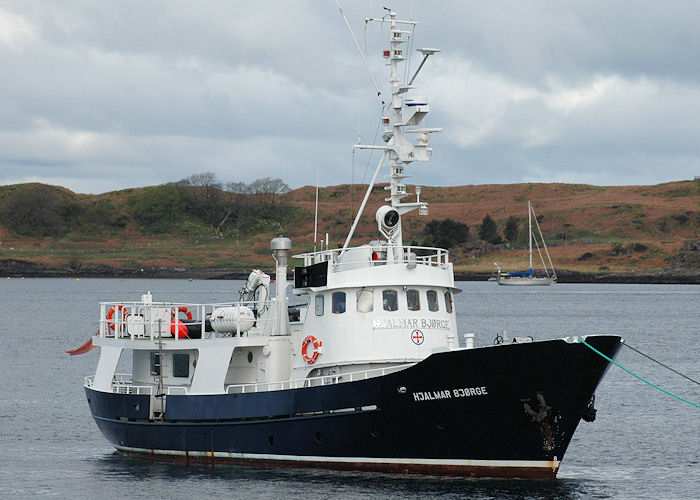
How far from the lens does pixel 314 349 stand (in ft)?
87.7

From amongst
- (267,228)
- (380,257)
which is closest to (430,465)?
(380,257)

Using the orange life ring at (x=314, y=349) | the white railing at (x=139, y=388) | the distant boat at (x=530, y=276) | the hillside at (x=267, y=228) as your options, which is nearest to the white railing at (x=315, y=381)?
the orange life ring at (x=314, y=349)

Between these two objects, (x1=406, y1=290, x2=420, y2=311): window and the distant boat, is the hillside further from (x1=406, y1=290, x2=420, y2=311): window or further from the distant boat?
(x1=406, y1=290, x2=420, y2=311): window

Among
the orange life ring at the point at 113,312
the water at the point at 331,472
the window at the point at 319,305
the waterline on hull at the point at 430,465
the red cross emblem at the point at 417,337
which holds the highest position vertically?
the window at the point at 319,305

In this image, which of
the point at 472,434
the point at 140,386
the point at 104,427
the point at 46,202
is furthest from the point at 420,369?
the point at 46,202

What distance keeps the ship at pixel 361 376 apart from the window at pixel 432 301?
31mm

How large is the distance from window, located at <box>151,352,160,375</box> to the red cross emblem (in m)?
7.62

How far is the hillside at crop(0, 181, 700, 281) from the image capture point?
151125 millimetres

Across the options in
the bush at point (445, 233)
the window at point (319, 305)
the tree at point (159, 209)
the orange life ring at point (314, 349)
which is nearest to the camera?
the orange life ring at point (314, 349)

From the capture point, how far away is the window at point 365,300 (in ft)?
85.9

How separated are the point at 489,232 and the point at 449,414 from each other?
136 meters

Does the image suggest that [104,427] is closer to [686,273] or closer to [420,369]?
[420,369]

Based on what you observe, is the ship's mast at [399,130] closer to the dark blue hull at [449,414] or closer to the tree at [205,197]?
the dark blue hull at [449,414]

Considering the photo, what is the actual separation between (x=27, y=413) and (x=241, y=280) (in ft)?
377
